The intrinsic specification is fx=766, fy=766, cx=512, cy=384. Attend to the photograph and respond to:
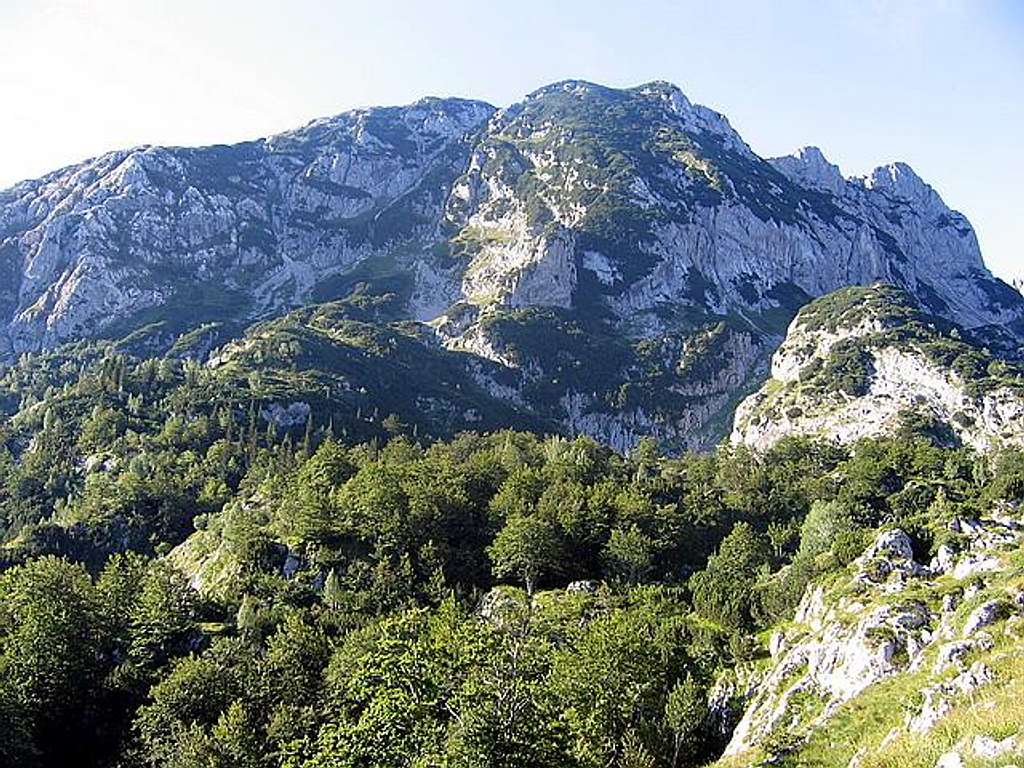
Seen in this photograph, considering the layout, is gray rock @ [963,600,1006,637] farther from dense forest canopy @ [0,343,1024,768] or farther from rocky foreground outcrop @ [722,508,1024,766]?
dense forest canopy @ [0,343,1024,768]

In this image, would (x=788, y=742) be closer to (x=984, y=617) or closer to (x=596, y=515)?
(x=984, y=617)

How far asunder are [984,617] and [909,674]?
4.26 meters

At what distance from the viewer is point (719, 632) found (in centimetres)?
6075

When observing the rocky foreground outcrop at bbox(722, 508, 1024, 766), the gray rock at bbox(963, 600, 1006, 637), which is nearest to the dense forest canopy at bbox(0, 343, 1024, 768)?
the rocky foreground outcrop at bbox(722, 508, 1024, 766)

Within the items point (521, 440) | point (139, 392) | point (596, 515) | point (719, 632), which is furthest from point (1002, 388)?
point (139, 392)

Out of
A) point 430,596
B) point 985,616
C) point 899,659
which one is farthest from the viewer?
point 430,596

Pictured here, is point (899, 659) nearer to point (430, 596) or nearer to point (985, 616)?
point (985, 616)

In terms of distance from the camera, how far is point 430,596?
2960 inches

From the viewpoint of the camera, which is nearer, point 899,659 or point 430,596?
point 899,659

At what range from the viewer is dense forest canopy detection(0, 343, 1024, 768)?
43562 millimetres

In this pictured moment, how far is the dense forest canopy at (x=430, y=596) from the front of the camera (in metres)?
43.6

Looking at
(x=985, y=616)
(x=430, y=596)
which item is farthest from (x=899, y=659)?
(x=430, y=596)

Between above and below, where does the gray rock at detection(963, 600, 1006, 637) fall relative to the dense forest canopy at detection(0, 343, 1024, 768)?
above

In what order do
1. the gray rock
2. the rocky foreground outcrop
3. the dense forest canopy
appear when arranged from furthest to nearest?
the dense forest canopy → the gray rock → the rocky foreground outcrop
